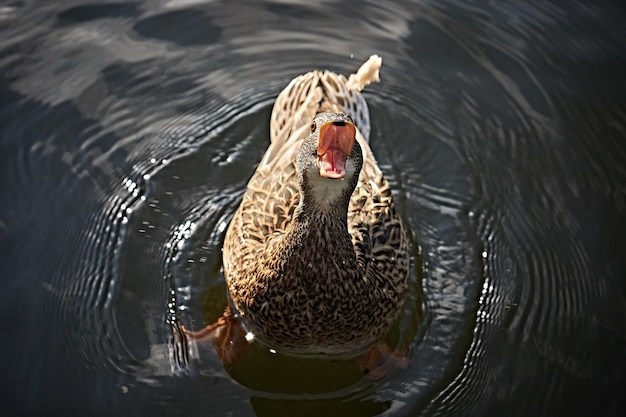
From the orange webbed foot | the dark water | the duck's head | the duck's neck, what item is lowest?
the orange webbed foot

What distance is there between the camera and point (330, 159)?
3363 mm

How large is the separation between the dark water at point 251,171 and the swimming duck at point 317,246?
1.24ft

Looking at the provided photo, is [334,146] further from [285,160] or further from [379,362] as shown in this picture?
[379,362]

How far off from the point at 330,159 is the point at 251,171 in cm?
204

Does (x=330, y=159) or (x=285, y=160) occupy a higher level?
(x=330, y=159)

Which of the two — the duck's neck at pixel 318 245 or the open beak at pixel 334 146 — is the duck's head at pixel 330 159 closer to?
the open beak at pixel 334 146

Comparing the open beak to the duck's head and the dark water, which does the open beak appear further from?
the dark water

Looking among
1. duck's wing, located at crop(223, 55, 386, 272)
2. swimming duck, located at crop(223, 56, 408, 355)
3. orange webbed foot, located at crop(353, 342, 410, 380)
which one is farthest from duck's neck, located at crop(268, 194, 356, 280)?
orange webbed foot, located at crop(353, 342, 410, 380)

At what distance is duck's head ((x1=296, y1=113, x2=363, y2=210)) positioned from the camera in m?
3.34

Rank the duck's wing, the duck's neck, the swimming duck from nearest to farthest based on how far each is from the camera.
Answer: the swimming duck < the duck's neck < the duck's wing

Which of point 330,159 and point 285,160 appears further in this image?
point 285,160

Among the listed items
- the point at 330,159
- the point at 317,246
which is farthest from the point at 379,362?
the point at 330,159

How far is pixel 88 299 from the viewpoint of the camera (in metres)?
4.64

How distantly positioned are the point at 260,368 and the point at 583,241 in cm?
214
